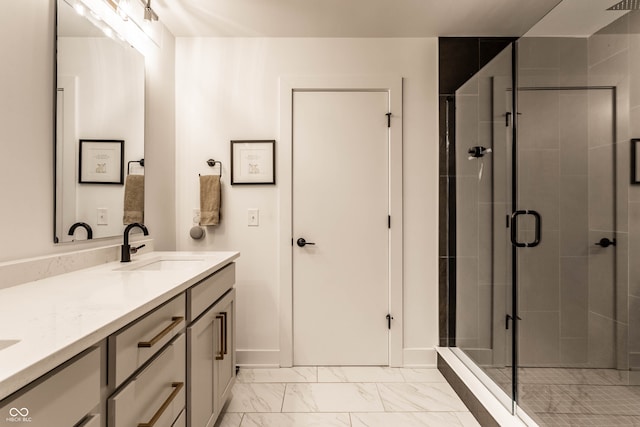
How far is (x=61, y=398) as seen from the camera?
0.69 metres

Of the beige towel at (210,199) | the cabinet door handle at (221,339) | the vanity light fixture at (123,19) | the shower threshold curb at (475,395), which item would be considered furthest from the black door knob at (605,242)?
the vanity light fixture at (123,19)

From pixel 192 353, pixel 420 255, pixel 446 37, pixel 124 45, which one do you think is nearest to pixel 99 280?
pixel 192 353

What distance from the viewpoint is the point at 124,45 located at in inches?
75.7

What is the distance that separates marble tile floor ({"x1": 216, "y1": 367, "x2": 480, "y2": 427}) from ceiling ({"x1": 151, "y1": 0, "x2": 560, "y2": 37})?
2441mm

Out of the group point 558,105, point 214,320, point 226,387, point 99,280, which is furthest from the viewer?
point 226,387

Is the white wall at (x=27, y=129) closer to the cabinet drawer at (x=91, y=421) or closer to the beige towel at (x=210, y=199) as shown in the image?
the cabinet drawer at (x=91, y=421)

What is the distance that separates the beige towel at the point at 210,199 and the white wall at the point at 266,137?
0.26 feet

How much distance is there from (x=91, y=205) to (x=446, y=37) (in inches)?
101

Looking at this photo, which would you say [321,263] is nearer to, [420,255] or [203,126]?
[420,255]

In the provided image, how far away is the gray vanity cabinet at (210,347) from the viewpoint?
57.2 inches

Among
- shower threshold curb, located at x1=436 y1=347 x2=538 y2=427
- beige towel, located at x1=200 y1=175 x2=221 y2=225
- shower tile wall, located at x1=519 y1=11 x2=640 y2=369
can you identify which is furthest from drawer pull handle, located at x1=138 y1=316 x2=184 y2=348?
shower tile wall, located at x1=519 y1=11 x2=640 y2=369

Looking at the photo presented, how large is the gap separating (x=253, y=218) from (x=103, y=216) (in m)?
1.03

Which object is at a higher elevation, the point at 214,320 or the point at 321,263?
the point at 321,263

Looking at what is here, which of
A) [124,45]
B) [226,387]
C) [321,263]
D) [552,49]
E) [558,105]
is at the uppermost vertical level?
[124,45]
